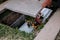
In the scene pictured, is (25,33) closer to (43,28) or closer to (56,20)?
(43,28)

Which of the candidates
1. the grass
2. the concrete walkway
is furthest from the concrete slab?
the grass

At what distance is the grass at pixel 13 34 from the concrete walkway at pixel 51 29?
22cm

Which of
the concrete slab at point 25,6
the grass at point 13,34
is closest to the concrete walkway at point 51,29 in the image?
the grass at point 13,34

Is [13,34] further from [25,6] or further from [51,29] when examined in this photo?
[25,6]

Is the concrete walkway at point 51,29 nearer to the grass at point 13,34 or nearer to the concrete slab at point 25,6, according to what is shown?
the grass at point 13,34

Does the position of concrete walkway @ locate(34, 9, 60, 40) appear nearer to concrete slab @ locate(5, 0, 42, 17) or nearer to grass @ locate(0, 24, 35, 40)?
grass @ locate(0, 24, 35, 40)

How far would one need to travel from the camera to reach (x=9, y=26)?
3869mm

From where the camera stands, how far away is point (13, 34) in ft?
11.7

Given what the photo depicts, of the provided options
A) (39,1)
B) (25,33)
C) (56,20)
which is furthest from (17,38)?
(39,1)

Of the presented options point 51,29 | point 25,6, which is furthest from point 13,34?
point 25,6

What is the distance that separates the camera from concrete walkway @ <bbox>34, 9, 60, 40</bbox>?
3338 millimetres

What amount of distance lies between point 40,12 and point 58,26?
0.64 metres

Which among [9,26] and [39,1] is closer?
[9,26]

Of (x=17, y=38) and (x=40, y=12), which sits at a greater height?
(x=40, y=12)
